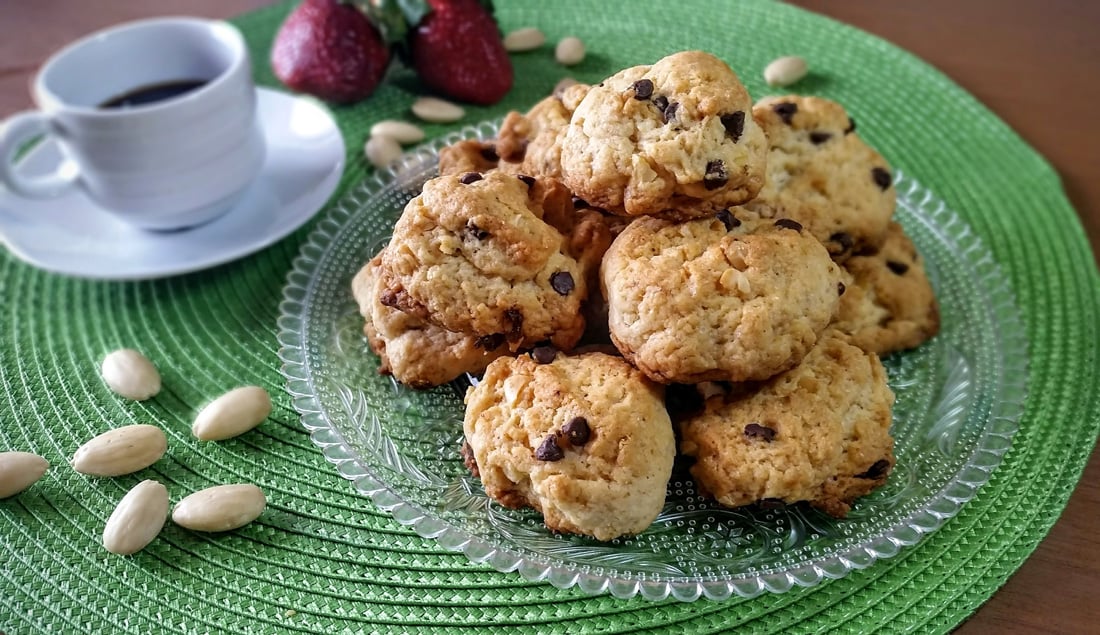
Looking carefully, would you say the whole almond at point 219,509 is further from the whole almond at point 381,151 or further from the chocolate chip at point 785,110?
the chocolate chip at point 785,110

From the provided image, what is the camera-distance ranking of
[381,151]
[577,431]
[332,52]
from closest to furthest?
[577,431], [381,151], [332,52]

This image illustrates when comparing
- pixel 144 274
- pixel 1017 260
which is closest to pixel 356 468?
pixel 144 274

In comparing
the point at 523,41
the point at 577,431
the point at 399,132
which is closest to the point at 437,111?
the point at 399,132

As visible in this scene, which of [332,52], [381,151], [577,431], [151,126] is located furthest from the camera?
[332,52]

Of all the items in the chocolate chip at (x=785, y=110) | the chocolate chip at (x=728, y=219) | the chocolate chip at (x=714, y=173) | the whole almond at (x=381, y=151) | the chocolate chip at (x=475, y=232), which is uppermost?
the chocolate chip at (x=714, y=173)

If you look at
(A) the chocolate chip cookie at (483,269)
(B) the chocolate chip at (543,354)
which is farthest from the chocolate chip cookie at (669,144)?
(B) the chocolate chip at (543,354)

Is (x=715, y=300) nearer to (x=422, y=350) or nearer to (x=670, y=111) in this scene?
(x=670, y=111)

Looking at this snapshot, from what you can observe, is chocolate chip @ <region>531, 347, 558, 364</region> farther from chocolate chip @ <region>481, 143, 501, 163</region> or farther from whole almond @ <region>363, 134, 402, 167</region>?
whole almond @ <region>363, 134, 402, 167</region>
